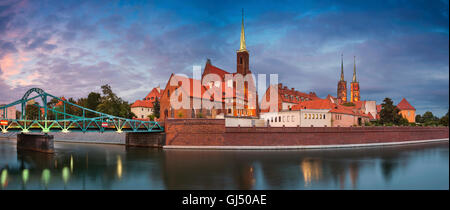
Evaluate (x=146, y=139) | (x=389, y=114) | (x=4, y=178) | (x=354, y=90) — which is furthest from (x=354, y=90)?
(x=4, y=178)

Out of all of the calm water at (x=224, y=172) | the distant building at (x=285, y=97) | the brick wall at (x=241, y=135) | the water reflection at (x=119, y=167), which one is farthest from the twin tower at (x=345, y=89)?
the water reflection at (x=119, y=167)

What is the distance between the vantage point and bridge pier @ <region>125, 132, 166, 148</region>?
3925 cm

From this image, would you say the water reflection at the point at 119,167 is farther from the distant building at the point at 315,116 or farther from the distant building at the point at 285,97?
the distant building at the point at 285,97

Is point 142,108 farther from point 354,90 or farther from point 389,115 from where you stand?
point 354,90

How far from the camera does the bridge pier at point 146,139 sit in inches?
1545

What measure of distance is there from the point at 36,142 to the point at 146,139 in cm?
1374

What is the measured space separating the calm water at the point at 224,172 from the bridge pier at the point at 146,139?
26.8 ft

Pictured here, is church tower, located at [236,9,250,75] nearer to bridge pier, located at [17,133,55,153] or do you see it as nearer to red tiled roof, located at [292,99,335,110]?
red tiled roof, located at [292,99,335,110]

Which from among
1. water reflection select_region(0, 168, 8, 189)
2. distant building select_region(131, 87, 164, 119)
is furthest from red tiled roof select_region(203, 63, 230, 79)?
water reflection select_region(0, 168, 8, 189)

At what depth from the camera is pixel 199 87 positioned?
160ft
